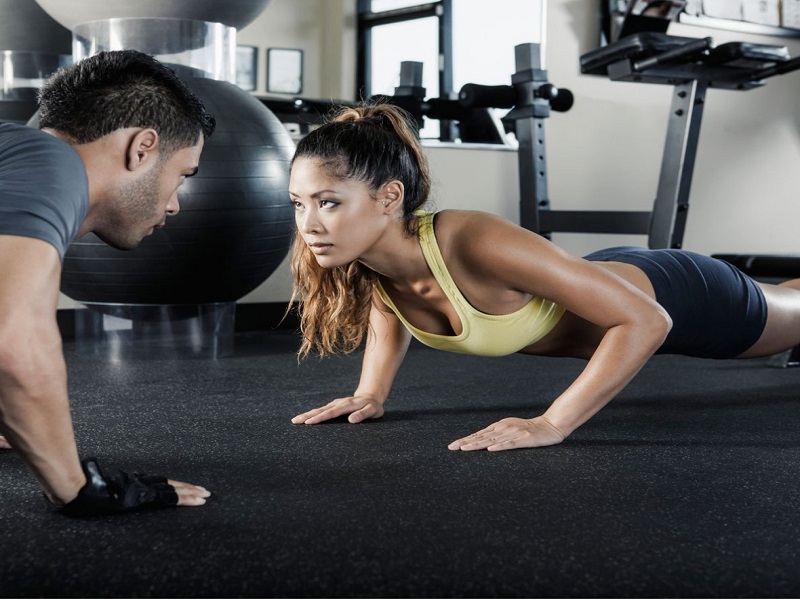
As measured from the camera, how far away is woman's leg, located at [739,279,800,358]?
1986 mm

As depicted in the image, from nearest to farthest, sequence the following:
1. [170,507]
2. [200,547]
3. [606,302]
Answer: [200,547], [170,507], [606,302]

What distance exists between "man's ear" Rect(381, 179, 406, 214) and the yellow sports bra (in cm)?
8

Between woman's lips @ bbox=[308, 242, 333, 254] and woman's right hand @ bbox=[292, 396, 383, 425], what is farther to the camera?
woman's right hand @ bbox=[292, 396, 383, 425]

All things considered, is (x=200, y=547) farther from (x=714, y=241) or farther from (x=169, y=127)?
(x=714, y=241)

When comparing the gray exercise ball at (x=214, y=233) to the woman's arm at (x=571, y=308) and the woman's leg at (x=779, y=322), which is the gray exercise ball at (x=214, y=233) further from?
the woman's leg at (x=779, y=322)

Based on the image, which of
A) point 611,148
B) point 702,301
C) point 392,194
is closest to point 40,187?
point 392,194

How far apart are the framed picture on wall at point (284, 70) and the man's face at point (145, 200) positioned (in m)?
2.17

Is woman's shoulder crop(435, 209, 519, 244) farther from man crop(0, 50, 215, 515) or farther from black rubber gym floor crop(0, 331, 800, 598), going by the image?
man crop(0, 50, 215, 515)

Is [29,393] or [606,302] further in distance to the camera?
[606,302]

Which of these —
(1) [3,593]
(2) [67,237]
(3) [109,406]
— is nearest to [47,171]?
(2) [67,237]

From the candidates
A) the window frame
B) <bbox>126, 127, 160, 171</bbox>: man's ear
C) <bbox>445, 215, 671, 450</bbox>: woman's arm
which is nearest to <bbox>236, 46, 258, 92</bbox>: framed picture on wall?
the window frame

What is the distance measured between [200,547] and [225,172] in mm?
1607

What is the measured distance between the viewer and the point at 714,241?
4258mm

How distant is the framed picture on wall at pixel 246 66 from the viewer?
323 cm
